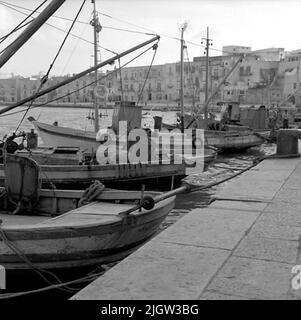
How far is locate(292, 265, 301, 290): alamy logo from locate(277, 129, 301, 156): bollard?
9.12 metres

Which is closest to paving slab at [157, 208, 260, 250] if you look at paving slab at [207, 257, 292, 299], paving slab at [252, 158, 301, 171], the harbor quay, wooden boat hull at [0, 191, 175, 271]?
the harbor quay

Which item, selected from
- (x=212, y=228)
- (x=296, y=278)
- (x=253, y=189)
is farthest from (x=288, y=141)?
(x=296, y=278)

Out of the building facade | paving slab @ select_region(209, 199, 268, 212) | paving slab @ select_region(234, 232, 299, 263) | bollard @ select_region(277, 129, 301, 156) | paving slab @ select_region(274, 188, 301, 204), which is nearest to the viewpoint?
paving slab @ select_region(234, 232, 299, 263)

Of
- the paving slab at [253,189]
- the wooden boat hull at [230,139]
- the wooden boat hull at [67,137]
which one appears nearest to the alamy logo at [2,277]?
the paving slab at [253,189]

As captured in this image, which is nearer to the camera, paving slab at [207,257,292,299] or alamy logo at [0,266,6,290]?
paving slab at [207,257,292,299]

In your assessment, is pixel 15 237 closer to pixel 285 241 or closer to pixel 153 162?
pixel 285 241

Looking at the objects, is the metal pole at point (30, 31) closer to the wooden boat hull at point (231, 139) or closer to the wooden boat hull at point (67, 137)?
the wooden boat hull at point (67, 137)

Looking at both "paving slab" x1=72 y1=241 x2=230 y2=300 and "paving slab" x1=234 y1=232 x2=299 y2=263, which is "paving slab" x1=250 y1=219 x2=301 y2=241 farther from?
"paving slab" x1=72 y1=241 x2=230 y2=300

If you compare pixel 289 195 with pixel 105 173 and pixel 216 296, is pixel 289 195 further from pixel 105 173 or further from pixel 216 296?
pixel 105 173

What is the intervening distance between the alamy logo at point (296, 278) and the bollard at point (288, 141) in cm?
912

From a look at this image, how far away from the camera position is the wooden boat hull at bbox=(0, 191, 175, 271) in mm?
7336

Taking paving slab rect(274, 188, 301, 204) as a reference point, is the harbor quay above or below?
below

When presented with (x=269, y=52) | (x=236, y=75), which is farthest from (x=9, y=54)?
(x=269, y=52)
